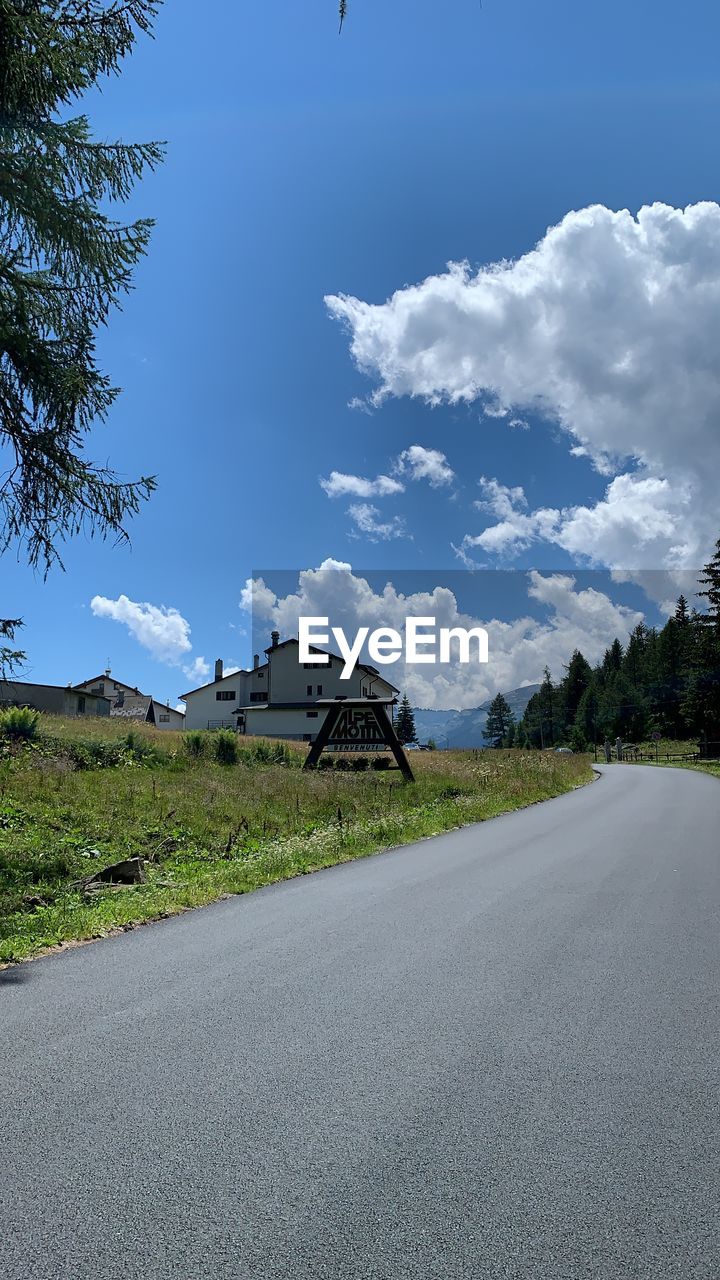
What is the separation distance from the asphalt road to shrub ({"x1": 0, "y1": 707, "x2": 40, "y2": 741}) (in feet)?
47.7

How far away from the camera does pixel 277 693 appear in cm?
6562

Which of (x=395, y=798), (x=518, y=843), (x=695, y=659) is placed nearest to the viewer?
(x=518, y=843)

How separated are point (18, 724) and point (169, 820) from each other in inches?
332

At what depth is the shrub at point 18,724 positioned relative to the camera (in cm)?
1950

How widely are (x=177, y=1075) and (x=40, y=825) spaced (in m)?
9.14

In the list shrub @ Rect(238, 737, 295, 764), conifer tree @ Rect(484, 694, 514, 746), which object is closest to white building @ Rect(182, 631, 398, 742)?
shrub @ Rect(238, 737, 295, 764)

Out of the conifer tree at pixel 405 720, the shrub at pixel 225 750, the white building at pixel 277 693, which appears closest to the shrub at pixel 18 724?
the shrub at pixel 225 750

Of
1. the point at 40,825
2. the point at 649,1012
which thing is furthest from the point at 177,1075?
the point at 40,825

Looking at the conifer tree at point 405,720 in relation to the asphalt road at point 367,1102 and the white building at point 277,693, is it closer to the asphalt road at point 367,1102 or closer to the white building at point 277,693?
the white building at point 277,693

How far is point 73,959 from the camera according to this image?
19.1ft

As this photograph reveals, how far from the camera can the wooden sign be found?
76.4 feet

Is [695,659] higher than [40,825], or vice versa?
[695,659]

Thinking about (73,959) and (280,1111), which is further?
(73,959)

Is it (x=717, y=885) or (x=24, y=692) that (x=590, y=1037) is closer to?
(x=717, y=885)
